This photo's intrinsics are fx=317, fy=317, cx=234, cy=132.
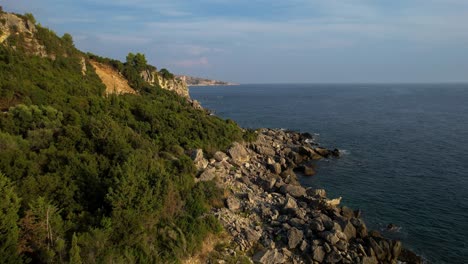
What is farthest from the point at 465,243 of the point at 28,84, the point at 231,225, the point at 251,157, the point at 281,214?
the point at 28,84

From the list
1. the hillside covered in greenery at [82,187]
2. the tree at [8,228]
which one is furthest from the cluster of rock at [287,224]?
the tree at [8,228]

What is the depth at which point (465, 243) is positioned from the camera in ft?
88.7

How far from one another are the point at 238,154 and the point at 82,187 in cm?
2511

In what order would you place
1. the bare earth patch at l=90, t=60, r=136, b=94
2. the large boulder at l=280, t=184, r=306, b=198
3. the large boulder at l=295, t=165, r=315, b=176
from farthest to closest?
the bare earth patch at l=90, t=60, r=136, b=94 < the large boulder at l=295, t=165, r=315, b=176 < the large boulder at l=280, t=184, r=306, b=198

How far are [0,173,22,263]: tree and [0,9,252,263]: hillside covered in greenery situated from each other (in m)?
0.04

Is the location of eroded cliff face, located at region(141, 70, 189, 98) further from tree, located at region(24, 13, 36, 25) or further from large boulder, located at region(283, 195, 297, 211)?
large boulder, located at region(283, 195, 297, 211)

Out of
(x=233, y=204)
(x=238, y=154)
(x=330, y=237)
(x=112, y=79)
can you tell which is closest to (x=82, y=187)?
(x=233, y=204)

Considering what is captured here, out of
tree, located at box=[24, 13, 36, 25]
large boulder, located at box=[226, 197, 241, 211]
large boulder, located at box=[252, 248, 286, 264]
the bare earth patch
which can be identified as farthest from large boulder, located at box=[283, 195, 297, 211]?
tree, located at box=[24, 13, 36, 25]

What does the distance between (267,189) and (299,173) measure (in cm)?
1300

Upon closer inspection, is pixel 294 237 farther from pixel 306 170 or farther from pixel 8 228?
pixel 306 170

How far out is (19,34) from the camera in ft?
143

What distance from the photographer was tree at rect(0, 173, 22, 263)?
550 inches

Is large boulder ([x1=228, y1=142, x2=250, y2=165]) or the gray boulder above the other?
large boulder ([x1=228, y1=142, x2=250, y2=165])

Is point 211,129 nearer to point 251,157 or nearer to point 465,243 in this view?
point 251,157
